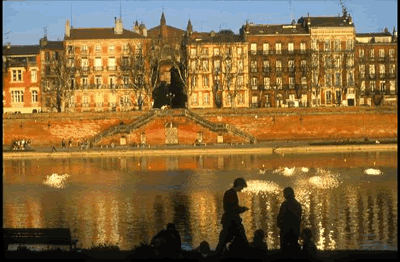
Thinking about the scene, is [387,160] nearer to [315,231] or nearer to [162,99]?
[315,231]

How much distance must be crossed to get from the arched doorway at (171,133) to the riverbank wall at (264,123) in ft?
8.48

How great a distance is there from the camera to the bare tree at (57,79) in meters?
89.7

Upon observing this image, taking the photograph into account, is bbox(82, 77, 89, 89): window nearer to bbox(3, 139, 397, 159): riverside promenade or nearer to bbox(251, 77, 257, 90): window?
bbox(251, 77, 257, 90): window

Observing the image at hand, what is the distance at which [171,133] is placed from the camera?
→ 78.2 meters

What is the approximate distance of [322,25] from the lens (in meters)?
96.1

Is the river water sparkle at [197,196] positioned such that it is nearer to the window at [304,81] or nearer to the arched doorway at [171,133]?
the arched doorway at [171,133]

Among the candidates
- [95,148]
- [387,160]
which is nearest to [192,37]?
[95,148]

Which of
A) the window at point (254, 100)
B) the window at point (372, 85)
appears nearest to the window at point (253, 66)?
the window at point (254, 100)

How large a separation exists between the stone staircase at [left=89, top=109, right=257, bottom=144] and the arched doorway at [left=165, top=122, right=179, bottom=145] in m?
0.91

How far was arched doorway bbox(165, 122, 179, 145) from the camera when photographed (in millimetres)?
78000

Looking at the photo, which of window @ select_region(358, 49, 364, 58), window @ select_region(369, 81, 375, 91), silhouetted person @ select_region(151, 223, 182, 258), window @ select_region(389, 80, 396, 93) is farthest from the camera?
window @ select_region(389, 80, 396, 93)

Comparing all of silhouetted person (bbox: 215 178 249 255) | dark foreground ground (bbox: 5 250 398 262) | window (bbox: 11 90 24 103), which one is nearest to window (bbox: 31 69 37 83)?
window (bbox: 11 90 24 103)

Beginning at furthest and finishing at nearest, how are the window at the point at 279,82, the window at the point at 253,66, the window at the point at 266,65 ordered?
1. the window at the point at 279,82
2. the window at the point at 266,65
3. the window at the point at 253,66

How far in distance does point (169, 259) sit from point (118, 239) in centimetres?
1037
